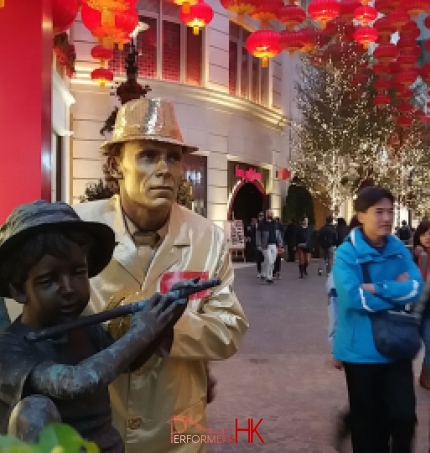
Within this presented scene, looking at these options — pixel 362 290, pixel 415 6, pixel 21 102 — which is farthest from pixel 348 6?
pixel 362 290

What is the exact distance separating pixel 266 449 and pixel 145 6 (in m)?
15.2

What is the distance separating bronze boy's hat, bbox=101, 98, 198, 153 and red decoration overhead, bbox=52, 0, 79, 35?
5.35 meters

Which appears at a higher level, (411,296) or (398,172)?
(398,172)

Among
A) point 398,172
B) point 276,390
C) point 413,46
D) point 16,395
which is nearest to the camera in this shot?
point 16,395

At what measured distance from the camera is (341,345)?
3375 mm

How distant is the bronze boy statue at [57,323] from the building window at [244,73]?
60.4 feet

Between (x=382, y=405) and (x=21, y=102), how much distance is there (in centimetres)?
461

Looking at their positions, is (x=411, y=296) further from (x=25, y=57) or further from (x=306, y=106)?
(x=306, y=106)

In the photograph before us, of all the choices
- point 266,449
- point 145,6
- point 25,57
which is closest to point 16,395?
point 266,449

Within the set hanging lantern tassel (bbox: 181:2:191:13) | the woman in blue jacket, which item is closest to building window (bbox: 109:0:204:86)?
hanging lantern tassel (bbox: 181:2:191:13)

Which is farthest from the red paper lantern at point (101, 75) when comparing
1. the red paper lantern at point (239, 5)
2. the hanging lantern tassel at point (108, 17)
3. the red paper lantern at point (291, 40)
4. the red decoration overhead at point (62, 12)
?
the red decoration overhead at point (62, 12)

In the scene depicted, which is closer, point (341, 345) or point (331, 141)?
point (341, 345)

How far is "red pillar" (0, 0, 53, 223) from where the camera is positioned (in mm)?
5996

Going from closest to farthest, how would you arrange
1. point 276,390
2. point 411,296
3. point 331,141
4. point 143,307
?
point 143,307 < point 411,296 < point 276,390 < point 331,141
